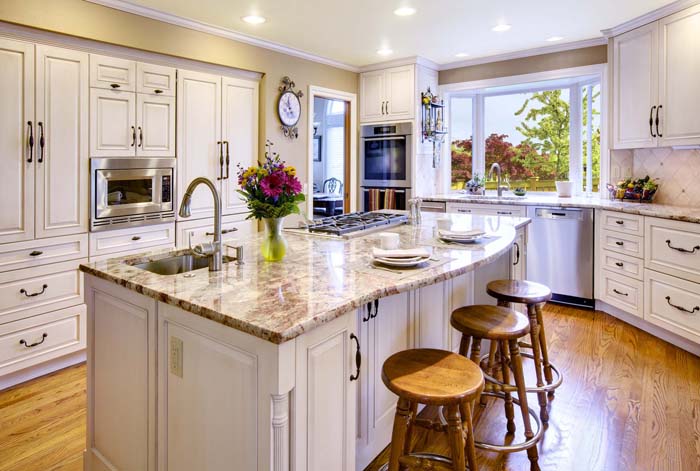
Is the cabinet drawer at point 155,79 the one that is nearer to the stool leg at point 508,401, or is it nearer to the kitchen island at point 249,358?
the kitchen island at point 249,358

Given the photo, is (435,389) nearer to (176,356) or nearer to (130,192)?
(176,356)

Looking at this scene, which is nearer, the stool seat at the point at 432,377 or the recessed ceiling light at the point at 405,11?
the stool seat at the point at 432,377

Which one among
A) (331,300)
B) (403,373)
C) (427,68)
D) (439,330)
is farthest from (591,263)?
(331,300)

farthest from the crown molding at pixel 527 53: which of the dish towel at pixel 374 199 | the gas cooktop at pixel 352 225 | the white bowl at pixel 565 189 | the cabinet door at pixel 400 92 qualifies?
the gas cooktop at pixel 352 225

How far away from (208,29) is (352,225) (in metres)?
2.38

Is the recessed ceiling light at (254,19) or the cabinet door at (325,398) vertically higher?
the recessed ceiling light at (254,19)

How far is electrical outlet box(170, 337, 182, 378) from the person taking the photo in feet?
4.70

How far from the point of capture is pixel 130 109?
3.35 m

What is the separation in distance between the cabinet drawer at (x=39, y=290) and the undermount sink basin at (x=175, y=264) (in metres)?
1.42

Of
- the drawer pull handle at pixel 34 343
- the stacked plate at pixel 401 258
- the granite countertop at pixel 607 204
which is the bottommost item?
the drawer pull handle at pixel 34 343

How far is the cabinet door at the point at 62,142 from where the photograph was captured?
9.50 ft

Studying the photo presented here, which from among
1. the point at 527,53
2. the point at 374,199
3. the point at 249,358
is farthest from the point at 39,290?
the point at 527,53

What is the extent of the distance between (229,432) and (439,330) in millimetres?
1441

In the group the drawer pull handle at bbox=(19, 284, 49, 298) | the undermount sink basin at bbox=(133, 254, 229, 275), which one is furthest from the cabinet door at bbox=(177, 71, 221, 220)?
the undermount sink basin at bbox=(133, 254, 229, 275)
